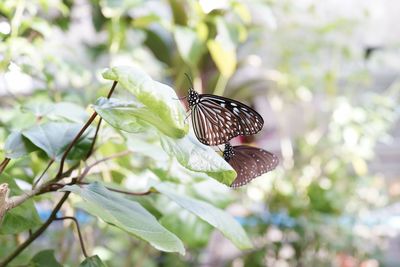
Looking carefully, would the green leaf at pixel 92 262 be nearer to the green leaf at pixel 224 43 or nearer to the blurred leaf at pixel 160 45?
the green leaf at pixel 224 43

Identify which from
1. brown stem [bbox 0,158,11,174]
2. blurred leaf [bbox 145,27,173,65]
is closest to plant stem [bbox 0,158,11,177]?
brown stem [bbox 0,158,11,174]

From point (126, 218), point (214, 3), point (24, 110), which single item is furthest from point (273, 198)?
point (126, 218)

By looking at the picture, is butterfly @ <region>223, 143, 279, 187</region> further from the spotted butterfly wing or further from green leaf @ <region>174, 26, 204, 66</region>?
green leaf @ <region>174, 26, 204, 66</region>

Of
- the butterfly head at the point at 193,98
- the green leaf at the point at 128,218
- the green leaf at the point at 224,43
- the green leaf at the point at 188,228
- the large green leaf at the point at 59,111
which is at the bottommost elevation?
the green leaf at the point at 128,218

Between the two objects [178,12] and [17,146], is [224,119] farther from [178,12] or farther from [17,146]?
[178,12]

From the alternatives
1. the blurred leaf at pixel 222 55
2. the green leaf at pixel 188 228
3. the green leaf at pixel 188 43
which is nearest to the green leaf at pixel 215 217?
the green leaf at pixel 188 228

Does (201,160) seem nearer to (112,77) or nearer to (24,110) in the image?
(112,77)
